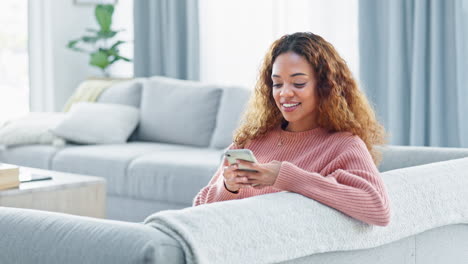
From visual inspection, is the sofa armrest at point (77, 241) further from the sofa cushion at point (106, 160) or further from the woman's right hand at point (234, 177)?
the sofa cushion at point (106, 160)

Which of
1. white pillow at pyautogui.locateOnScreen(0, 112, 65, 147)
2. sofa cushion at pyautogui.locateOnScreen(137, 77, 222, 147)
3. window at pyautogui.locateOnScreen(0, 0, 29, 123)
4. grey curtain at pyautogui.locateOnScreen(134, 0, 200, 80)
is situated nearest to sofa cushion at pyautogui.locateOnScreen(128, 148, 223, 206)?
sofa cushion at pyautogui.locateOnScreen(137, 77, 222, 147)

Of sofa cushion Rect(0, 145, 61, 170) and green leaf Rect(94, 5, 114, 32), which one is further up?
green leaf Rect(94, 5, 114, 32)

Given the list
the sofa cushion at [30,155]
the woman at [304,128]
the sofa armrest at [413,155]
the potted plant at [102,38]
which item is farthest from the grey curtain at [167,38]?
the woman at [304,128]

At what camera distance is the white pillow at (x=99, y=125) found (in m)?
4.73

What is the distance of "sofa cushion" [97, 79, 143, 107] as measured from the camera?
5.06 m

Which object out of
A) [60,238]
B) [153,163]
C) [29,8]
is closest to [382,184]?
[60,238]

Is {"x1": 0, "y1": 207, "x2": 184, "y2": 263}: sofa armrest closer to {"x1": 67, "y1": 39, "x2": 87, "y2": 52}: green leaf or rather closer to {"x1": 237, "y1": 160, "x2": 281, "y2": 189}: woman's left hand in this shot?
{"x1": 237, "y1": 160, "x2": 281, "y2": 189}: woman's left hand

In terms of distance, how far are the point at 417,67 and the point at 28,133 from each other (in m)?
2.43

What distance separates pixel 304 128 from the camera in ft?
7.06

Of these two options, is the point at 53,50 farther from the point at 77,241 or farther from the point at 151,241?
the point at 151,241

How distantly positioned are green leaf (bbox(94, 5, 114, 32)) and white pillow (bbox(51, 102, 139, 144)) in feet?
3.64

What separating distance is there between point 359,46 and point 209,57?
1.43 metres

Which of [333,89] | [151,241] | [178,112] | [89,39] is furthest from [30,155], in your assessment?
[151,241]

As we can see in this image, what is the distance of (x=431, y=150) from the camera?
271 centimetres
